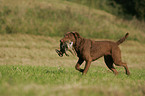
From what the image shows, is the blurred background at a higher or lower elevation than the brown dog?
lower

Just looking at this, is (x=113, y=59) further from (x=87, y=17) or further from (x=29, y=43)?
(x=87, y=17)

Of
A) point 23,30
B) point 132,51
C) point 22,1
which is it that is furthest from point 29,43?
point 22,1

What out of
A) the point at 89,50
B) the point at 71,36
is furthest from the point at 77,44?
the point at 89,50

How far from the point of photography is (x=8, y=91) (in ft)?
9.78

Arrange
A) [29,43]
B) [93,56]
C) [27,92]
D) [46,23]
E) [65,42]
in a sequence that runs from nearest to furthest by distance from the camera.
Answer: [27,92]
[65,42]
[93,56]
[29,43]
[46,23]

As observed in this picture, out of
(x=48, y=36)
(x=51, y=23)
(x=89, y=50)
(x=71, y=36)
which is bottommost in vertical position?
(x=48, y=36)

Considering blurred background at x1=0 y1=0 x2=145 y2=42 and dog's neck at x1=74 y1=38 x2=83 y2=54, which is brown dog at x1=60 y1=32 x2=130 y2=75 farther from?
blurred background at x1=0 y1=0 x2=145 y2=42

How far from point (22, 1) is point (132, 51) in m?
11.4

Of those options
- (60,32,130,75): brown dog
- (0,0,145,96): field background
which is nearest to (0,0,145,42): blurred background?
(0,0,145,96): field background

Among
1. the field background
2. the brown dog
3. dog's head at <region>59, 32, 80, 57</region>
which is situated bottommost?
the field background

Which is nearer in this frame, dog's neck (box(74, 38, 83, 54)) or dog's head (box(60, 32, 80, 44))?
dog's head (box(60, 32, 80, 44))

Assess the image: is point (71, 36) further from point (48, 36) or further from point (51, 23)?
point (51, 23)

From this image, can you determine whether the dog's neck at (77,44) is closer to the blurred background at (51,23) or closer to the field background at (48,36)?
the field background at (48,36)

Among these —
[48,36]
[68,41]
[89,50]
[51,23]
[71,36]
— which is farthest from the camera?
[51,23]
